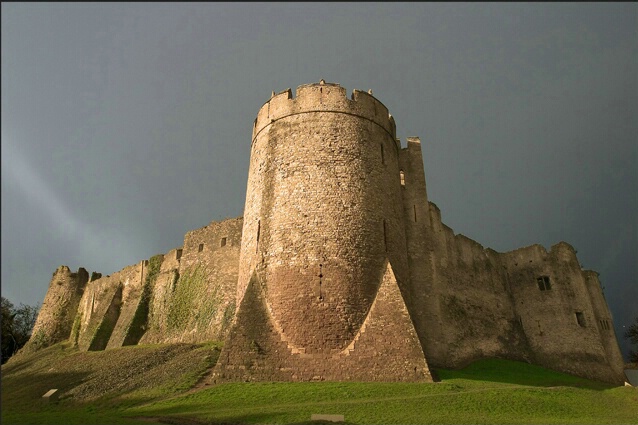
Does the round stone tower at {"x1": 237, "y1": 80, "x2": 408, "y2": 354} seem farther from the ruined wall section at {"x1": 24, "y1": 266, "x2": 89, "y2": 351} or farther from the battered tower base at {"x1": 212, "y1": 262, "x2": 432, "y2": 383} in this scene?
the ruined wall section at {"x1": 24, "y1": 266, "x2": 89, "y2": 351}

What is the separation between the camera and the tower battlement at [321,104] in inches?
837

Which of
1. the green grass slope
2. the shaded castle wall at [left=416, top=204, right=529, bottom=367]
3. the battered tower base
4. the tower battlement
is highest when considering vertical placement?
the tower battlement

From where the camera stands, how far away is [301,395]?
1417 cm

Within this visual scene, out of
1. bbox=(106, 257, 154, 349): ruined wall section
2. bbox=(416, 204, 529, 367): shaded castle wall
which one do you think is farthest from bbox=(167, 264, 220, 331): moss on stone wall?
bbox=(416, 204, 529, 367): shaded castle wall

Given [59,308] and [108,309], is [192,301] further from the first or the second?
[59,308]

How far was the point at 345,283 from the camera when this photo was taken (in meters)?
17.5

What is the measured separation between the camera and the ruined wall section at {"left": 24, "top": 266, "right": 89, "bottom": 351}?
36.4 m

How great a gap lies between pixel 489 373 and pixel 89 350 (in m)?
A: 22.3

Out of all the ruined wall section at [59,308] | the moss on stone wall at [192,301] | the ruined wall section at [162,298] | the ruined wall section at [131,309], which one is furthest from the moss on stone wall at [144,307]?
the ruined wall section at [59,308]

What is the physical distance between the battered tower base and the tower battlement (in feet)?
28.9

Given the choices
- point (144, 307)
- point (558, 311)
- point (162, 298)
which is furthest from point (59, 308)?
point (558, 311)

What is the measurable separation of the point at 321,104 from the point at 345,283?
8170 mm

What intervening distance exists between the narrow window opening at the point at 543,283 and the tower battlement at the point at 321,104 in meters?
16.0

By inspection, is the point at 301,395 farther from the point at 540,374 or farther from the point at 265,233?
the point at 540,374
